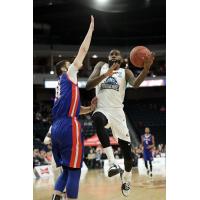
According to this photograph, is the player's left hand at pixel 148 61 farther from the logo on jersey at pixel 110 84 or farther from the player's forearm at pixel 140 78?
the logo on jersey at pixel 110 84

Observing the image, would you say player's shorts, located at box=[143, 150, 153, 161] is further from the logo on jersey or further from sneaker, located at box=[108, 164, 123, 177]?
sneaker, located at box=[108, 164, 123, 177]

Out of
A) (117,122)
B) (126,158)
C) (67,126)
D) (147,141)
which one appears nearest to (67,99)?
(67,126)

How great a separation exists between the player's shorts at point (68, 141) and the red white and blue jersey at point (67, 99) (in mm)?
78

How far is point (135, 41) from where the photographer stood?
52.5 feet

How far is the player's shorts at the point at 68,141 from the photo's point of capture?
145 inches

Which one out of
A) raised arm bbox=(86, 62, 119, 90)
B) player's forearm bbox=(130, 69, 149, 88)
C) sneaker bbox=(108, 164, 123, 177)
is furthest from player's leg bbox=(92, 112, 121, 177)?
player's forearm bbox=(130, 69, 149, 88)

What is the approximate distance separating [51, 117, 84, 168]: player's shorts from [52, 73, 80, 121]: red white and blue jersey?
78mm

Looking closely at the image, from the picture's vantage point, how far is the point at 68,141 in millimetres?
3691

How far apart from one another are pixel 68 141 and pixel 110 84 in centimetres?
115

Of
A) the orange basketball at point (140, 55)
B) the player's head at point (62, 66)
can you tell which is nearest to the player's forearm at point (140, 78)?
the orange basketball at point (140, 55)

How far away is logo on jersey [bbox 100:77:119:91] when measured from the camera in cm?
459

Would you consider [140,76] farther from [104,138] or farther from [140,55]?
[104,138]
